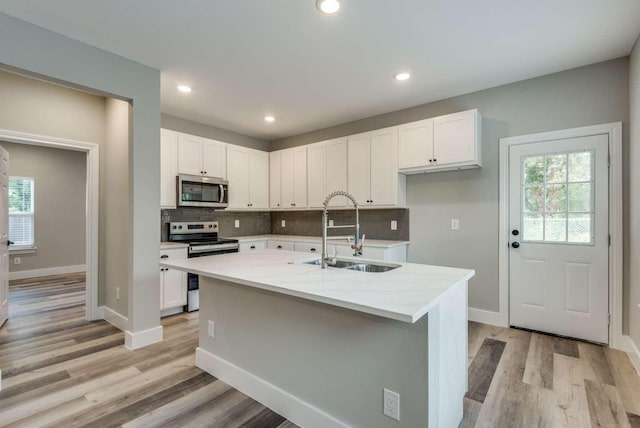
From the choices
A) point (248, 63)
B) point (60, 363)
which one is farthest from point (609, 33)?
point (60, 363)

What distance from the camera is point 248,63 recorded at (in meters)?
2.81

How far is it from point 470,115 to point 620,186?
4.71ft

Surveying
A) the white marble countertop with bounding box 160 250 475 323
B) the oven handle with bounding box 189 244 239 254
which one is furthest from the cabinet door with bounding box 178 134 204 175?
the white marble countertop with bounding box 160 250 475 323

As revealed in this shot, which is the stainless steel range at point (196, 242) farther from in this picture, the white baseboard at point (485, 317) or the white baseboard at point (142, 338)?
the white baseboard at point (485, 317)

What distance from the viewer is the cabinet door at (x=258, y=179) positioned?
16.5 feet

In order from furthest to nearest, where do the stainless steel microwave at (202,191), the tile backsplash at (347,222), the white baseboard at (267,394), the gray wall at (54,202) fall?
the gray wall at (54,202), the tile backsplash at (347,222), the stainless steel microwave at (202,191), the white baseboard at (267,394)

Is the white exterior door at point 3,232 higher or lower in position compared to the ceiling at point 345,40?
lower

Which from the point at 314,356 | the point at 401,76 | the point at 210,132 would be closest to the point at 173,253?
the point at 210,132

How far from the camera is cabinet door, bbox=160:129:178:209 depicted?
3900mm

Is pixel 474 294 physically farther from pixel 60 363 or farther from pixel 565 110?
pixel 60 363

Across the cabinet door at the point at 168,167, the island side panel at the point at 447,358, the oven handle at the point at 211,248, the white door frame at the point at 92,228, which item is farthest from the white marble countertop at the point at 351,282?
the white door frame at the point at 92,228

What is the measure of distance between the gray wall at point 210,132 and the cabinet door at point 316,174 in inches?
47.6

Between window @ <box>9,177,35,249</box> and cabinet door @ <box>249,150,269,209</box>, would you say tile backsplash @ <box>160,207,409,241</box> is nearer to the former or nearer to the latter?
cabinet door @ <box>249,150,269,209</box>

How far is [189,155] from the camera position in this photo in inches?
→ 164
